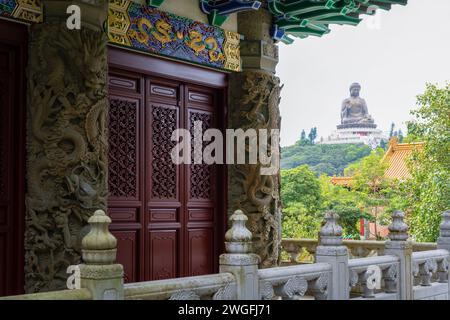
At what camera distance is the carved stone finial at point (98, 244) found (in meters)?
3.53

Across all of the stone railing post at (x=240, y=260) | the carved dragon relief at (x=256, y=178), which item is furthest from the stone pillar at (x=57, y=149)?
the carved dragon relief at (x=256, y=178)

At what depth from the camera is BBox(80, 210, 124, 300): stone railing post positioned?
139 inches

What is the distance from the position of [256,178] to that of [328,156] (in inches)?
1915

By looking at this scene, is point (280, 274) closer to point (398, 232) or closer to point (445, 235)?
point (398, 232)

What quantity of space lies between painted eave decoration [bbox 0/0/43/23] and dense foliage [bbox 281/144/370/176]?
4693 cm

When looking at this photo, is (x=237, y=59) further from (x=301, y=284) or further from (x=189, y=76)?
(x=301, y=284)

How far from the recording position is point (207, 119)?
7840mm

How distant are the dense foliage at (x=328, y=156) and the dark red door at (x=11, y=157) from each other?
4693 cm

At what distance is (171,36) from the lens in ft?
23.5

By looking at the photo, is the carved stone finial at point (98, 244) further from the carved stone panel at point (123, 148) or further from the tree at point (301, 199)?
the tree at point (301, 199)

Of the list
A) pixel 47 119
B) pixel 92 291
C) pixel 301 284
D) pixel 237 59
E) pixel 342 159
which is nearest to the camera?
pixel 92 291

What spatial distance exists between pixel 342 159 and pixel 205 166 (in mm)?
48350

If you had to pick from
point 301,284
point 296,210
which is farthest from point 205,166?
point 296,210

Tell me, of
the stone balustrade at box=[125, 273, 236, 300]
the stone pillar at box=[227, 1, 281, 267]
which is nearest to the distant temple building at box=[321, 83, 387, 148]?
the stone pillar at box=[227, 1, 281, 267]
